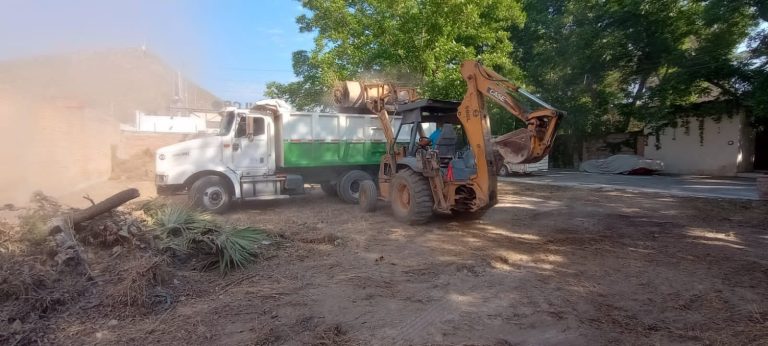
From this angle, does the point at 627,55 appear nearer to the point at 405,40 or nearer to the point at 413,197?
the point at 405,40

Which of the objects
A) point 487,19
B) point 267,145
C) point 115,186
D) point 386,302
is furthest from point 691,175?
point 115,186

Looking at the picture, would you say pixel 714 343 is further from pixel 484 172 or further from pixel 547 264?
pixel 484 172

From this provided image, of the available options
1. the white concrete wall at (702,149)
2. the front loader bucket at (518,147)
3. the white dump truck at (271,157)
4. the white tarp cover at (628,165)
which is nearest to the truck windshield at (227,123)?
the white dump truck at (271,157)

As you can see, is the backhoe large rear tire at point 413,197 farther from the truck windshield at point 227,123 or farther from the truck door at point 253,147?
the truck windshield at point 227,123

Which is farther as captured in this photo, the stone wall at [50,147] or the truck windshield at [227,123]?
the stone wall at [50,147]

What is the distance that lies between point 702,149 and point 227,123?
19524 millimetres

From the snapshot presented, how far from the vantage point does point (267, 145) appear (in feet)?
35.2

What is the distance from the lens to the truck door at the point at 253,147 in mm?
10375

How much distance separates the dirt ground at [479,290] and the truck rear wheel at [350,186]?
2.93 meters

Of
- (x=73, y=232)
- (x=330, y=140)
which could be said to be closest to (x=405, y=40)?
(x=330, y=140)

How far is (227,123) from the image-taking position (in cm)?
1056

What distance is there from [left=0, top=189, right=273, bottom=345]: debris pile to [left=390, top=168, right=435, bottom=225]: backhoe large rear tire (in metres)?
2.64

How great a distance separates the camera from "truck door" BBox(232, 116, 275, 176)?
1038 cm

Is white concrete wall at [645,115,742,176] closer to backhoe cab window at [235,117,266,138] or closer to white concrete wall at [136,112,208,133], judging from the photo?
backhoe cab window at [235,117,266,138]
